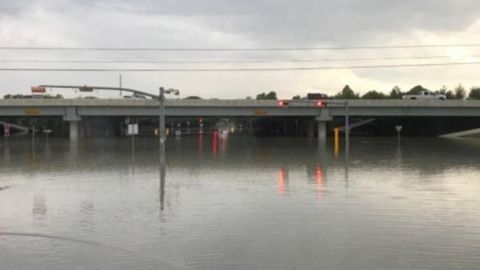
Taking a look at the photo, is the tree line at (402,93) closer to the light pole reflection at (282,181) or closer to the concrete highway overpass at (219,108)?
the concrete highway overpass at (219,108)

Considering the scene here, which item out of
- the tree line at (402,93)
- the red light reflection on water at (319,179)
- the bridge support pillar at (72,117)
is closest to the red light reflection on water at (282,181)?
the red light reflection on water at (319,179)

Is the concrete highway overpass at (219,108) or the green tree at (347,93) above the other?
the green tree at (347,93)

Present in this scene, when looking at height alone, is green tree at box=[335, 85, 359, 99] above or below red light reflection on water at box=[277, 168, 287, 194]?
above

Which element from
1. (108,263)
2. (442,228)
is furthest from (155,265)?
(442,228)

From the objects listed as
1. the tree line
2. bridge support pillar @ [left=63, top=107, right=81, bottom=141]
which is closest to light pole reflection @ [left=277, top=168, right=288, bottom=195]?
bridge support pillar @ [left=63, top=107, right=81, bottom=141]

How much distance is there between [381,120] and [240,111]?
39.1 metres

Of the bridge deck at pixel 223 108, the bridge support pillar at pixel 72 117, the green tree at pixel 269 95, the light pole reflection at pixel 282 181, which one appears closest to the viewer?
the light pole reflection at pixel 282 181

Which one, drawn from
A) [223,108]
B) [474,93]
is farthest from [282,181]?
[474,93]

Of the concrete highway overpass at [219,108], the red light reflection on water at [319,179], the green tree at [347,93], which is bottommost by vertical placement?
the red light reflection on water at [319,179]

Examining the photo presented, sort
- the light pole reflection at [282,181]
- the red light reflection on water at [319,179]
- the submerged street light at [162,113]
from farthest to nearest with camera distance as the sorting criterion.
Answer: the submerged street light at [162,113], the light pole reflection at [282,181], the red light reflection on water at [319,179]

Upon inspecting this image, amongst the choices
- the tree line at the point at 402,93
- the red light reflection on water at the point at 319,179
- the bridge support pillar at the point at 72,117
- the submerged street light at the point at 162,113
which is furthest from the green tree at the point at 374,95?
the red light reflection on water at the point at 319,179

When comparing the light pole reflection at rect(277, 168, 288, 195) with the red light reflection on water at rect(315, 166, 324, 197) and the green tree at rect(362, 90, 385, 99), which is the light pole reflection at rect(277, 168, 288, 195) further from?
the green tree at rect(362, 90, 385, 99)

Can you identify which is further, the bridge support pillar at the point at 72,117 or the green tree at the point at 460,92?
the green tree at the point at 460,92

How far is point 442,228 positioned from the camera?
13.2 meters
